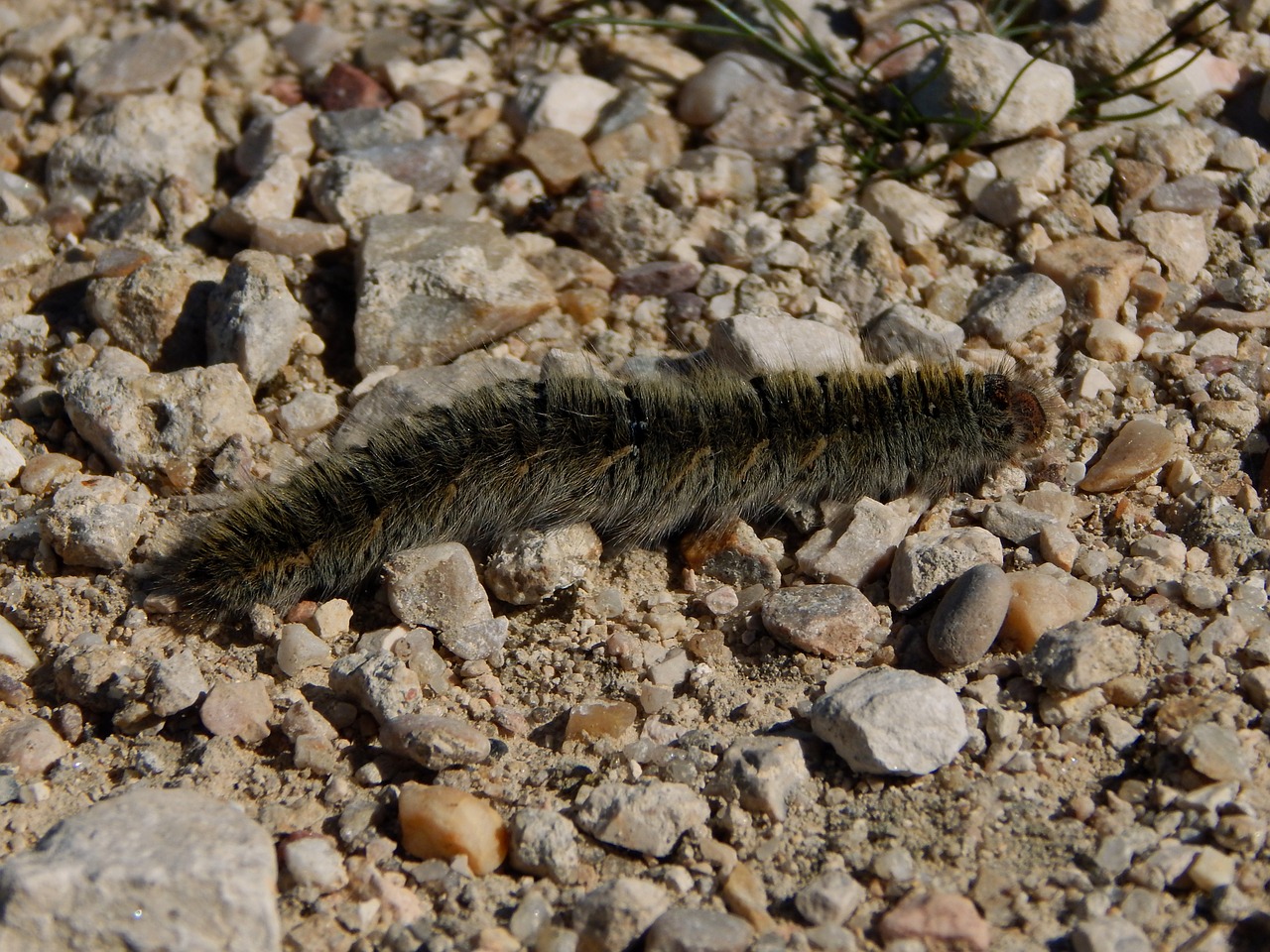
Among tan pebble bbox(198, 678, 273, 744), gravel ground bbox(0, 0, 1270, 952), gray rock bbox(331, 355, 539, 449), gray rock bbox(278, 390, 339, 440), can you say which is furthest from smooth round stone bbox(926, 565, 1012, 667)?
gray rock bbox(278, 390, 339, 440)

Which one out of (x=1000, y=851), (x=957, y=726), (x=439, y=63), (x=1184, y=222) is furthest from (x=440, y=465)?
(x=1184, y=222)

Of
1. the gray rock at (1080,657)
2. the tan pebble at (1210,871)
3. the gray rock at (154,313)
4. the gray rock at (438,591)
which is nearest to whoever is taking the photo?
the tan pebble at (1210,871)

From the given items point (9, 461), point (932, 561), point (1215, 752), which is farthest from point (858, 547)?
point (9, 461)

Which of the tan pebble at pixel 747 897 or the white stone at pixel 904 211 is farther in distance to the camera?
the white stone at pixel 904 211

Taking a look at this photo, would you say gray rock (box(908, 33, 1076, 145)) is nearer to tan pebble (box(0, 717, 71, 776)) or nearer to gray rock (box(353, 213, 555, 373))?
gray rock (box(353, 213, 555, 373))

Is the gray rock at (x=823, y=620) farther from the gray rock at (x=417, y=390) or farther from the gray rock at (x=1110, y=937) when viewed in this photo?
the gray rock at (x=417, y=390)

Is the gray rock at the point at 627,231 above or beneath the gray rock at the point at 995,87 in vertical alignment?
beneath

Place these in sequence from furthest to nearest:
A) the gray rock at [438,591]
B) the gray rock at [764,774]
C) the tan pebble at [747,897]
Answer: the gray rock at [438,591], the gray rock at [764,774], the tan pebble at [747,897]

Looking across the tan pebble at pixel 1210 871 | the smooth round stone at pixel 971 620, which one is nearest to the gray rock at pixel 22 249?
the smooth round stone at pixel 971 620
